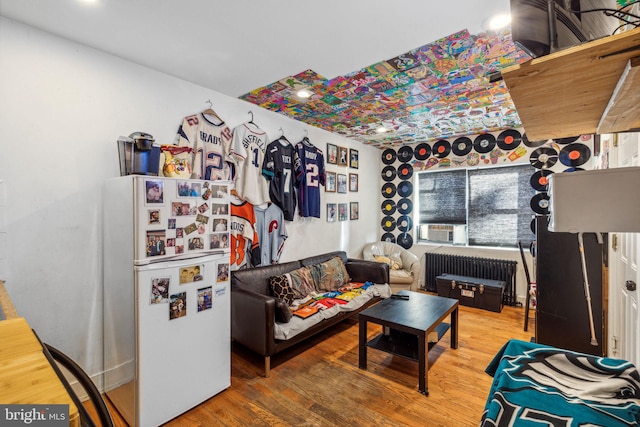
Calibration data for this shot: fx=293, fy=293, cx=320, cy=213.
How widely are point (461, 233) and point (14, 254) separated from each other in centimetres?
540

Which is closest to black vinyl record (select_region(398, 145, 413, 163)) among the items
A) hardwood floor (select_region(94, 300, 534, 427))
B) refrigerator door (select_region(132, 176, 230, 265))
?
hardwood floor (select_region(94, 300, 534, 427))

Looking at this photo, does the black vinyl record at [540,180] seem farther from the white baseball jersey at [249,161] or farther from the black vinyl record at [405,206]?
the white baseball jersey at [249,161]

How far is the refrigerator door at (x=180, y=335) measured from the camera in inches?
74.5

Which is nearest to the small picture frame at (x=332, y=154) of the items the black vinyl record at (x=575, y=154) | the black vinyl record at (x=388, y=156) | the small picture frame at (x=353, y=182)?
the small picture frame at (x=353, y=182)

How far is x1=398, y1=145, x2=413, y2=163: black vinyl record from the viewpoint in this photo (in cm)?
538

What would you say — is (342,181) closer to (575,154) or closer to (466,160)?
(466,160)

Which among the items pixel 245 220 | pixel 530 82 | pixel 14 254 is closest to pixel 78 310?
pixel 14 254

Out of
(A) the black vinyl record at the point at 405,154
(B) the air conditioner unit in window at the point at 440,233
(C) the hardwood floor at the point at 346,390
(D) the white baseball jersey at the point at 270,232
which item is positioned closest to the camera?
(C) the hardwood floor at the point at 346,390

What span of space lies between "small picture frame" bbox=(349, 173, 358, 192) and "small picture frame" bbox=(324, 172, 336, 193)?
0.48m

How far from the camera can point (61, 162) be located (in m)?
2.10

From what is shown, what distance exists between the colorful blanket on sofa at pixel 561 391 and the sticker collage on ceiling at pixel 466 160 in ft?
9.21

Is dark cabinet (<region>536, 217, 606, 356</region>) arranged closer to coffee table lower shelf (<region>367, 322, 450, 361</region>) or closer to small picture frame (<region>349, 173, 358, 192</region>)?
coffee table lower shelf (<region>367, 322, 450, 361</region>)

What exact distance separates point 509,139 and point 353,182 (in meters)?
2.43

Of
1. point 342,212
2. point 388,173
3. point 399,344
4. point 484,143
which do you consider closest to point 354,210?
point 342,212
